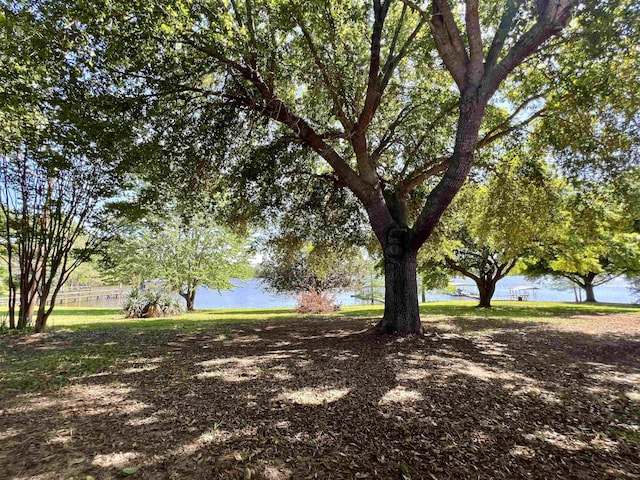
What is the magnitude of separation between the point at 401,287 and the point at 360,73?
494 cm

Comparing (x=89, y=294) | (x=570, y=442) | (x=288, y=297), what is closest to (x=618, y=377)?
(x=570, y=442)

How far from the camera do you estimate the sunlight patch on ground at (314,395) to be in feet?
11.0

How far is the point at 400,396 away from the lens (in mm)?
3504

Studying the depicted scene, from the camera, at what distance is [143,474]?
2.11 meters

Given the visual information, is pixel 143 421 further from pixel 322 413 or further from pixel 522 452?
pixel 522 452

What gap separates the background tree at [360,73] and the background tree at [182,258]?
10481mm

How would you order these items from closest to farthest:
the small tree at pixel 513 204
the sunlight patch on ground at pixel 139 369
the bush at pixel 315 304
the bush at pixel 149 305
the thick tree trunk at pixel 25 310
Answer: the sunlight patch on ground at pixel 139 369, the thick tree trunk at pixel 25 310, the small tree at pixel 513 204, the bush at pixel 149 305, the bush at pixel 315 304

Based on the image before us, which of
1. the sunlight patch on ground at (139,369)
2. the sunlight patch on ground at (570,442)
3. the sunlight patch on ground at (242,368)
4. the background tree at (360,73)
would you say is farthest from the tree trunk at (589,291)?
the sunlight patch on ground at (139,369)

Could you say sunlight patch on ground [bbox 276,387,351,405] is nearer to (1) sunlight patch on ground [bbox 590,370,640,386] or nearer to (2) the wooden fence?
(1) sunlight patch on ground [bbox 590,370,640,386]

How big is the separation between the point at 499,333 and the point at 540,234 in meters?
4.78

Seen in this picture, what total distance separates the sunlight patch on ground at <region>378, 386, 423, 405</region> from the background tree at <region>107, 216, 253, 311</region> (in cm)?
1448

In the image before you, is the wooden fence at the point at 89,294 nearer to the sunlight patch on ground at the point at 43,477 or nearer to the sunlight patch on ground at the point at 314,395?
the sunlight patch on ground at the point at 314,395

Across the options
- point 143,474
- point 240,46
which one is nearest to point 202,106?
point 240,46

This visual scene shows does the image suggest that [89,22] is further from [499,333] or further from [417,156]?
[499,333]
